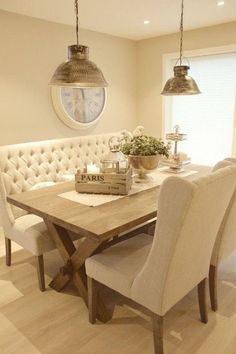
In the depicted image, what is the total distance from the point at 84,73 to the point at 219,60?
267cm

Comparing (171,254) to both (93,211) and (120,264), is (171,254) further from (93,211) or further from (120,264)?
(93,211)

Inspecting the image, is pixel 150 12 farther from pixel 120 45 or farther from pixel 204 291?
pixel 204 291

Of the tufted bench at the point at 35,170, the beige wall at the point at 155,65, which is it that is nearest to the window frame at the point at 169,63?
the beige wall at the point at 155,65

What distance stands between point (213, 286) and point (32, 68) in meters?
2.93

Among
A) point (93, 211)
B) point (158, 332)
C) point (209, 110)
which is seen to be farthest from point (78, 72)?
point (209, 110)

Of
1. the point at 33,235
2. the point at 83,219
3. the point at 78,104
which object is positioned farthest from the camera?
the point at 78,104

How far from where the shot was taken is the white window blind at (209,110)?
12.8 ft

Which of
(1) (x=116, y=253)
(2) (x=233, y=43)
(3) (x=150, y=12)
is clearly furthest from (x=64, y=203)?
(2) (x=233, y=43)

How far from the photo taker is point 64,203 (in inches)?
80.8

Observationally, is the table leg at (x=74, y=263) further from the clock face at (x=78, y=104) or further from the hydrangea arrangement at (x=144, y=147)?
the clock face at (x=78, y=104)

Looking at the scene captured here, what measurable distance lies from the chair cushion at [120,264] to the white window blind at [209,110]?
254cm

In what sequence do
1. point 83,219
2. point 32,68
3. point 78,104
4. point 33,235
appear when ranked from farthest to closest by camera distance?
1. point 78,104
2. point 32,68
3. point 33,235
4. point 83,219

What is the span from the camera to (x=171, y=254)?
4.83ft

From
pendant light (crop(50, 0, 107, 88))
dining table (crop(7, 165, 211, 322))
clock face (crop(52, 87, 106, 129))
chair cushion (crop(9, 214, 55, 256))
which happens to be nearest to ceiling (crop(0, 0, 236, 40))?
clock face (crop(52, 87, 106, 129))
